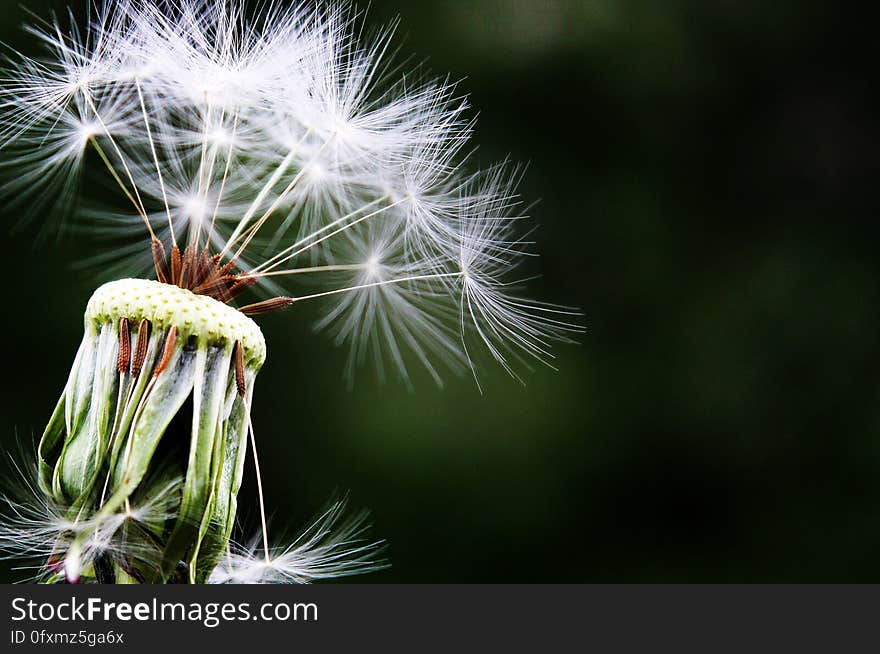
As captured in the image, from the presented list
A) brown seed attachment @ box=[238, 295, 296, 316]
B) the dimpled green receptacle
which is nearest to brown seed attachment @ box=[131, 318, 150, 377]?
the dimpled green receptacle

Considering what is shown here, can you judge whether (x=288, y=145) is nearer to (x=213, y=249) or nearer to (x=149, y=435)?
(x=213, y=249)

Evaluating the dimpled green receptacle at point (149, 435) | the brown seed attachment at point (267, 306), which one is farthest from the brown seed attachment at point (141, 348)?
the brown seed attachment at point (267, 306)

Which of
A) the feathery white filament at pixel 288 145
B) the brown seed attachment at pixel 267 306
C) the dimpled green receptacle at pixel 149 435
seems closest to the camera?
the dimpled green receptacle at pixel 149 435

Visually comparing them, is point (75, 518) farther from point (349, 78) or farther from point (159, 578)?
point (349, 78)

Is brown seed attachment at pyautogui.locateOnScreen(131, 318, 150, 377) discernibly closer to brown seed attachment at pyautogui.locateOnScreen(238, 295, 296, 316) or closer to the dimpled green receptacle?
the dimpled green receptacle

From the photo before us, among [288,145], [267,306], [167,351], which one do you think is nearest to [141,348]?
[167,351]

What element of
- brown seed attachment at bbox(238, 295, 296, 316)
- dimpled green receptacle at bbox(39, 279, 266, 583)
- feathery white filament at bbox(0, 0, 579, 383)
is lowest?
dimpled green receptacle at bbox(39, 279, 266, 583)

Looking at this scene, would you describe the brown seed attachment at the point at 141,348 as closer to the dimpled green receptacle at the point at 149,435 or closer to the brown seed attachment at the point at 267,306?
the dimpled green receptacle at the point at 149,435
